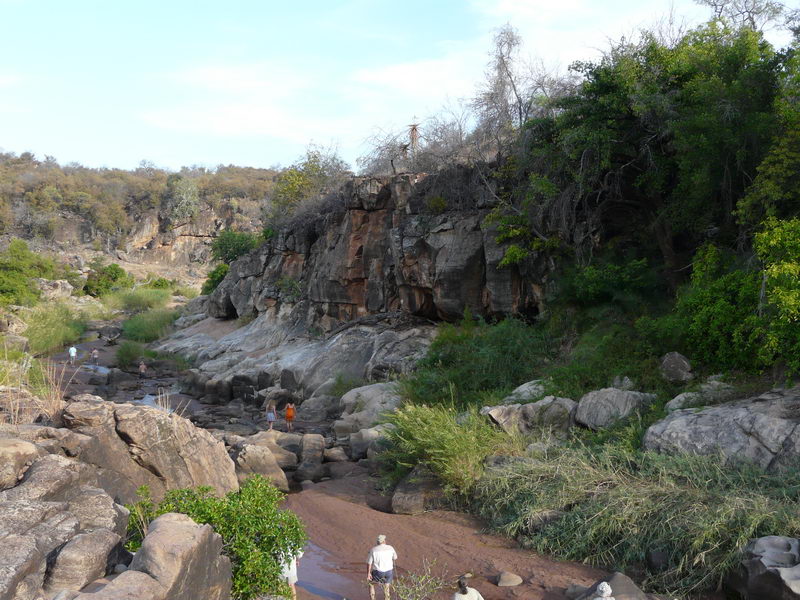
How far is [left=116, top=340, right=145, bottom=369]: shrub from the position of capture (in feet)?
101

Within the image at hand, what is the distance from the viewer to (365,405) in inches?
720

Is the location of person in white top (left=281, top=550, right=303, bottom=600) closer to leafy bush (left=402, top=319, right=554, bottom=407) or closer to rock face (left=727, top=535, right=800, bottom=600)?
rock face (left=727, top=535, right=800, bottom=600)

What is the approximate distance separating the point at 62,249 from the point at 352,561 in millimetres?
57329

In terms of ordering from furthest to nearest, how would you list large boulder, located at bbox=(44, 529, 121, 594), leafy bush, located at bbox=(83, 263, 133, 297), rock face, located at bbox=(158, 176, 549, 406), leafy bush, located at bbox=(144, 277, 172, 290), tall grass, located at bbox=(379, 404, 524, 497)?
leafy bush, located at bbox=(144, 277, 172, 290)
leafy bush, located at bbox=(83, 263, 133, 297)
rock face, located at bbox=(158, 176, 549, 406)
tall grass, located at bbox=(379, 404, 524, 497)
large boulder, located at bbox=(44, 529, 121, 594)

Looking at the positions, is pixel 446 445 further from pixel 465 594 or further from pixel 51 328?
pixel 51 328

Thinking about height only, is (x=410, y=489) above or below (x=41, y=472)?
below

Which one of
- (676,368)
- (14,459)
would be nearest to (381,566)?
(14,459)

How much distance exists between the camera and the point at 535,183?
1702 centimetres

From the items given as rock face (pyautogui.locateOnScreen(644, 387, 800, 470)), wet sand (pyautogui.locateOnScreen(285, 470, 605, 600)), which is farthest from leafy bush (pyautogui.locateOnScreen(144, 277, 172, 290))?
Answer: rock face (pyautogui.locateOnScreen(644, 387, 800, 470))

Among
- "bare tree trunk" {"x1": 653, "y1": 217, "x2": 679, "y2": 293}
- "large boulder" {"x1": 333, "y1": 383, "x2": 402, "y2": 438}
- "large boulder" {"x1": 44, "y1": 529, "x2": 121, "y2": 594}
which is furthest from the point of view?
"large boulder" {"x1": 333, "y1": 383, "x2": 402, "y2": 438}

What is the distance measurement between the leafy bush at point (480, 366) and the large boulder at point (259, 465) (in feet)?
13.4

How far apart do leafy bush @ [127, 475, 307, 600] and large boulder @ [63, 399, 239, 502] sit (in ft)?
6.33

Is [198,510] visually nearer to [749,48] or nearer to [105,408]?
[105,408]

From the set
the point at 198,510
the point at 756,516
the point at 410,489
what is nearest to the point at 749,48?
the point at 756,516
